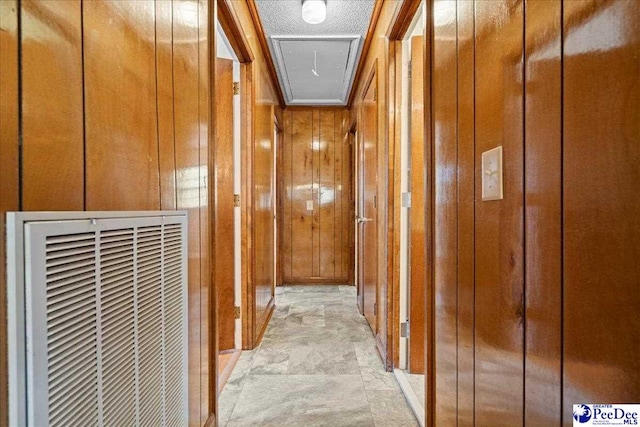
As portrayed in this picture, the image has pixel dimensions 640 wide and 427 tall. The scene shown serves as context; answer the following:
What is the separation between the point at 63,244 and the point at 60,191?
13 cm

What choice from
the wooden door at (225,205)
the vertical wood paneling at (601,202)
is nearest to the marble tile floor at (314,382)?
the wooden door at (225,205)

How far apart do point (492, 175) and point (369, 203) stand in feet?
6.89

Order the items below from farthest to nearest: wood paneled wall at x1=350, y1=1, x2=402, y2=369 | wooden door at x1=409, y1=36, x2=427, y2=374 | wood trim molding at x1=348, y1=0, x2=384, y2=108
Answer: wood trim molding at x1=348, y1=0, x2=384, y2=108 < wood paneled wall at x1=350, y1=1, x2=402, y2=369 < wooden door at x1=409, y1=36, x2=427, y2=374

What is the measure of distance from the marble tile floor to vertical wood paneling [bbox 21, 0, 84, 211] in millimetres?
1400

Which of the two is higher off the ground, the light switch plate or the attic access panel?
the attic access panel

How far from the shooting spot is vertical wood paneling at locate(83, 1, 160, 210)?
0.74 meters

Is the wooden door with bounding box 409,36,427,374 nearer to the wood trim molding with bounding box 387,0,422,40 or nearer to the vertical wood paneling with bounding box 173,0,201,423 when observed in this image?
the wood trim molding with bounding box 387,0,422,40

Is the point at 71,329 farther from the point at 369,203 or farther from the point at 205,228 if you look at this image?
the point at 369,203

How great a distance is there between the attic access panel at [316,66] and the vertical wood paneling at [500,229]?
2136 mm

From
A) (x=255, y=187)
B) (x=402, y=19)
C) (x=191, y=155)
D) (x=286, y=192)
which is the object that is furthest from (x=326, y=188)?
(x=191, y=155)

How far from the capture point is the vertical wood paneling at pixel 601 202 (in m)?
0.50

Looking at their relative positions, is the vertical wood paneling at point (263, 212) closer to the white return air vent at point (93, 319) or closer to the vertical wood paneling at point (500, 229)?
the white return air vent at point (93, 319)

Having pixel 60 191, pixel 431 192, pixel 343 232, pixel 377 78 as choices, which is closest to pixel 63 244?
pixel 60 191

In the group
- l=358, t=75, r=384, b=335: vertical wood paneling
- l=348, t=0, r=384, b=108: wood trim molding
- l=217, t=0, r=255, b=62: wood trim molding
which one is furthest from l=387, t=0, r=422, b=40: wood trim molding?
l=217, t=0, r=255, b=62: wood trim molding
